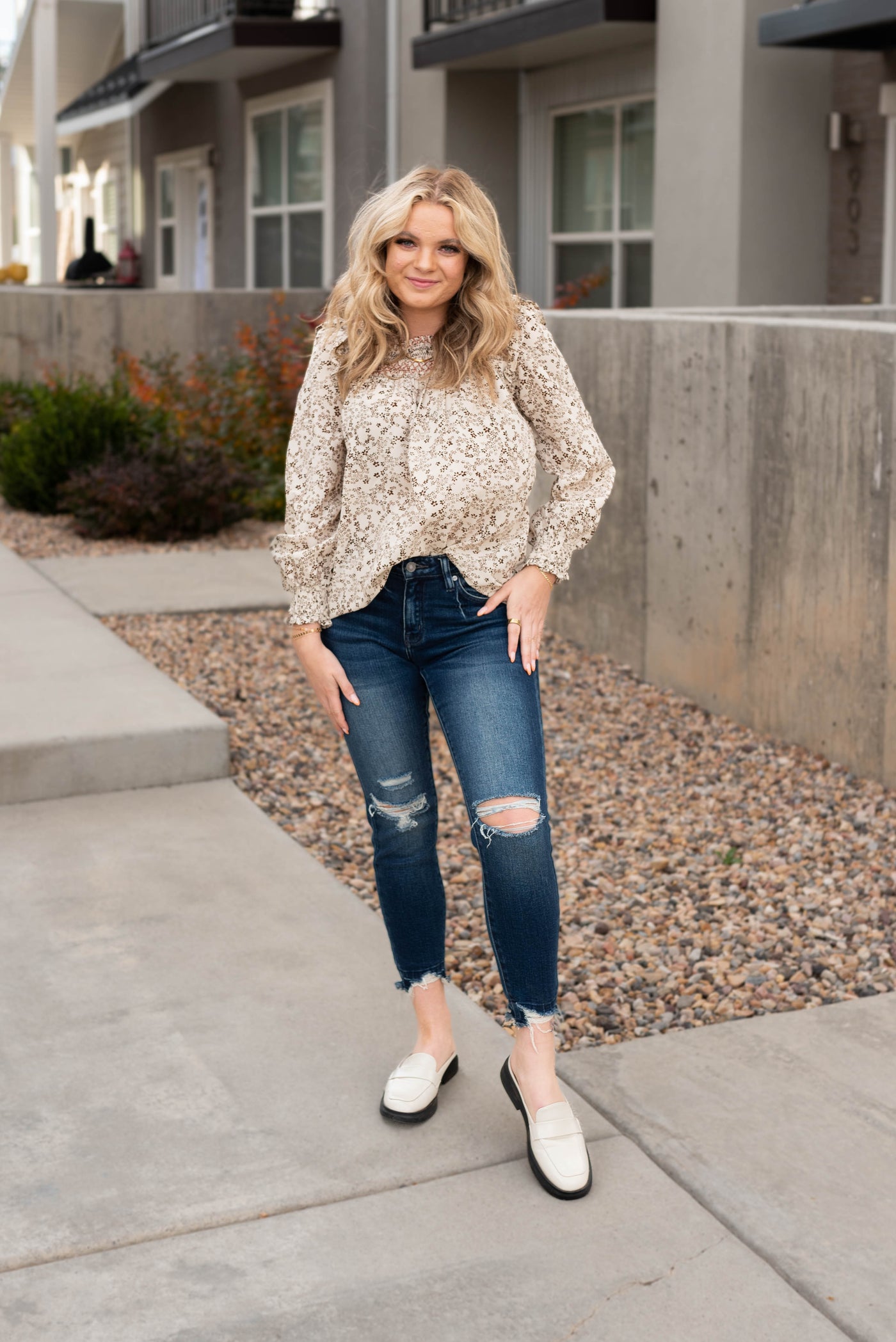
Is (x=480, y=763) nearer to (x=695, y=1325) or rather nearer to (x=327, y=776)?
(x=695, y=1325)

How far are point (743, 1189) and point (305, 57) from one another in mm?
14490

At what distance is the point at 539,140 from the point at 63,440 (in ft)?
17.9

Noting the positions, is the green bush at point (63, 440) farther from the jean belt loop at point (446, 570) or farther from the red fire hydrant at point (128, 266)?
the red fire hydrant at point (128, 266)

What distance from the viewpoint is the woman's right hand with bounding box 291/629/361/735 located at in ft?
9.70

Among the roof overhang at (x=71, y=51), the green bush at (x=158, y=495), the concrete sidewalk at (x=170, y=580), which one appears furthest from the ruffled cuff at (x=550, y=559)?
the roof overhang at (x=71, y=51)

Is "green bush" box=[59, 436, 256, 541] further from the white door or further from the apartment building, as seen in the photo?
the white door

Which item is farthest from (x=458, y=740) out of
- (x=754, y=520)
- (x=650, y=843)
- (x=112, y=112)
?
(x=112, y=112)

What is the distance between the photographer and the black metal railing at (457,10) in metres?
13.2

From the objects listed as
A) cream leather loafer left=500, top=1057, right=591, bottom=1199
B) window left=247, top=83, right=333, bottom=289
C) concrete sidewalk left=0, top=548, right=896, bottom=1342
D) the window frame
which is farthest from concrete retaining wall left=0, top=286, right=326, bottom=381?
cream leather loafer left=500, top=1057, right=591, bottom=1199

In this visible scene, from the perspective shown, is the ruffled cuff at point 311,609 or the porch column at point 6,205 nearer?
the ruffled cuff at point 311,609

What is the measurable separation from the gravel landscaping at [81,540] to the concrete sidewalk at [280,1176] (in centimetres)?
573

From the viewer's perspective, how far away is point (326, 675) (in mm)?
2963

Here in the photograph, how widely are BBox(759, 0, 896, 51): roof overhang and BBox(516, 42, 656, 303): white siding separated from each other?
2.81 m

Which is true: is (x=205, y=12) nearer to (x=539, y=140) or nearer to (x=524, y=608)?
(x=539, y=140)
